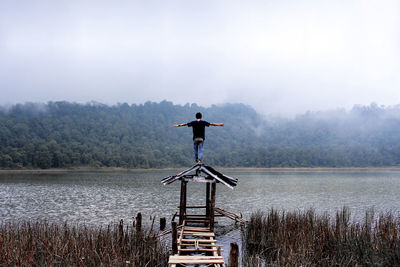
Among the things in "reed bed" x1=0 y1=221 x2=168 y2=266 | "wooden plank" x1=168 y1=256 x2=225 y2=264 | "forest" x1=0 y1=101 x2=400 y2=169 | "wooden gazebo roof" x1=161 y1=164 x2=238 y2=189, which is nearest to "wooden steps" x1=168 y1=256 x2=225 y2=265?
"wooden plank" x1=168 y1=256 x2=225 y2=264

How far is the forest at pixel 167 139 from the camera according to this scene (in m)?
104

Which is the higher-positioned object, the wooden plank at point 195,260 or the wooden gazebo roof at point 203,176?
the wooden gazebo roof at point 203,176

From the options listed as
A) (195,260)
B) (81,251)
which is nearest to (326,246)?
(195,260)

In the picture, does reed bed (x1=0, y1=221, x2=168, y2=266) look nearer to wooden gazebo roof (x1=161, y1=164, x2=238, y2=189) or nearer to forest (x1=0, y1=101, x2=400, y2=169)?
wooden gazebo roof (x1=161, y1=164, x2=238, y2=189)

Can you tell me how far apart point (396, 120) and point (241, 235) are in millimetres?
193819

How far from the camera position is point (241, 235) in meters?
14.9

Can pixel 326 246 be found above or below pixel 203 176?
below

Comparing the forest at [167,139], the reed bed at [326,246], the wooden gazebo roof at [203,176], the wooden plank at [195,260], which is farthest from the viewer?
the forest at [167,139]

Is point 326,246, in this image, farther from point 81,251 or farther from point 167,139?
point 167,139

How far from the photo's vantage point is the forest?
4090 inches

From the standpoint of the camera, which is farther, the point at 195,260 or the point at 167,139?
the point at 167,139

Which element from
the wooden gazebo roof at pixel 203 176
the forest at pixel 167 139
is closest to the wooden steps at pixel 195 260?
the wooden gazebo roof at pixel 203 176

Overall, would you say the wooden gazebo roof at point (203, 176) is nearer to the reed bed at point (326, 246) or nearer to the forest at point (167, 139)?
the reed bed at point (326, 246)

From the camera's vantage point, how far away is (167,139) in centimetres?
14675
